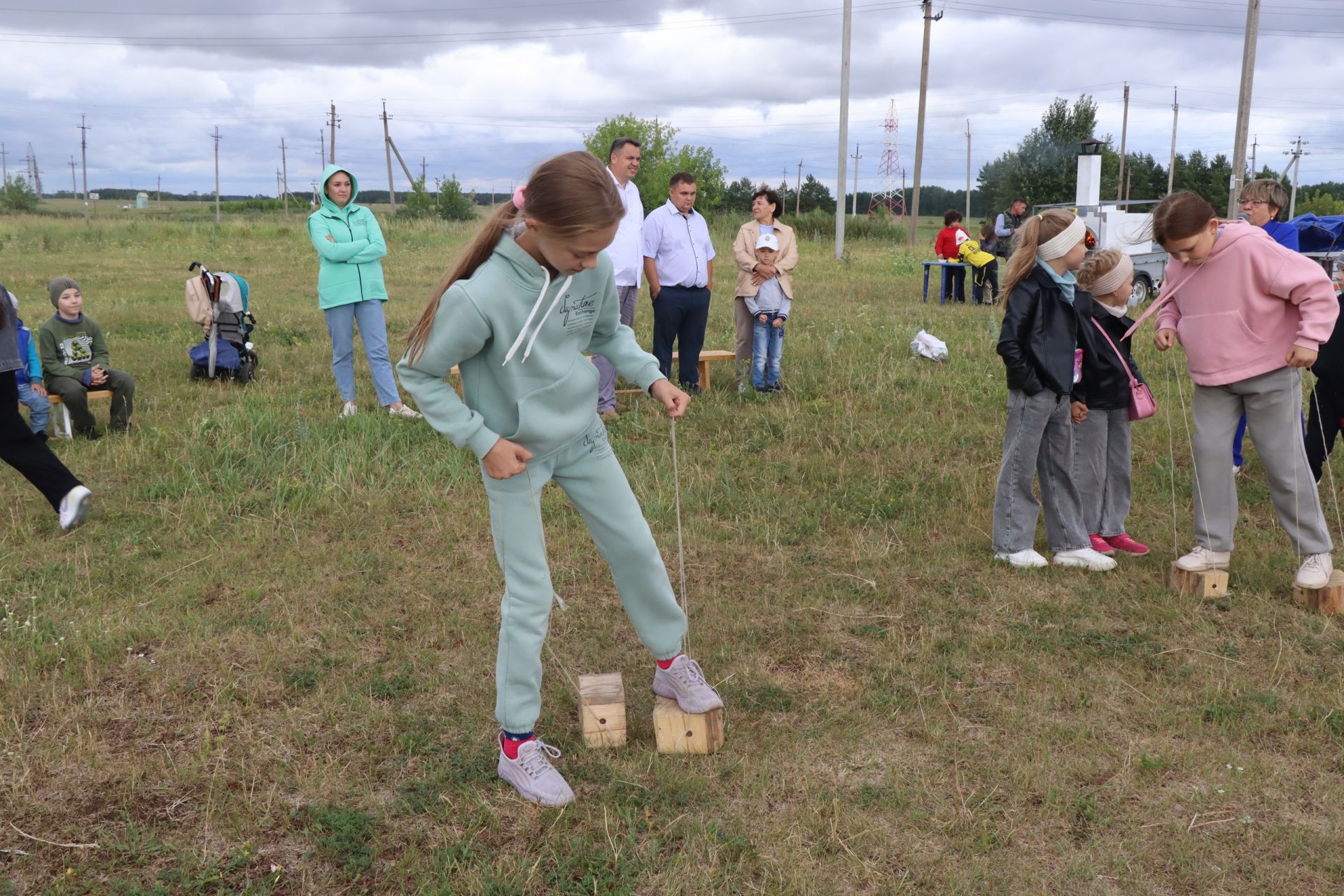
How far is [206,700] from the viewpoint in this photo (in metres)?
4.04

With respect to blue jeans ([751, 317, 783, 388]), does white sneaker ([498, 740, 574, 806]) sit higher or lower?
lower

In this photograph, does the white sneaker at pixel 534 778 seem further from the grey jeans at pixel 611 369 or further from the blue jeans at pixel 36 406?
the blue jeans at pixel 36 406

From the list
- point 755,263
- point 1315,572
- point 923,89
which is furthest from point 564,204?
point 923,89

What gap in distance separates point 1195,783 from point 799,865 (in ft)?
4.61

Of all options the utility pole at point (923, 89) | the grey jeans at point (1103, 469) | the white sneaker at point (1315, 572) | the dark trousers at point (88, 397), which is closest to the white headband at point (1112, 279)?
the grey jeans at point (1103, 469)

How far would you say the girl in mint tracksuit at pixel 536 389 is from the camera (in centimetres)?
293

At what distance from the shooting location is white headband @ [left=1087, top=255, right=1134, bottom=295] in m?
5.45

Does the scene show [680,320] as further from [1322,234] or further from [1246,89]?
[1246,89]

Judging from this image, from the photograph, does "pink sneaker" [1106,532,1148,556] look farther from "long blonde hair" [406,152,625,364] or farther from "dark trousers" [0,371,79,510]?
"dark trousers" [0,371,79,510]

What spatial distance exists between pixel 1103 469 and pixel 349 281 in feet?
18.1

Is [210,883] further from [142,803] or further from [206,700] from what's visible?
[206,700]

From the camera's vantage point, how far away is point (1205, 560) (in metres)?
5.04

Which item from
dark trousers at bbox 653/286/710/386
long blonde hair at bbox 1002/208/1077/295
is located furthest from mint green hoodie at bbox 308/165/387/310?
long blonde hair at bbox 1002/208/1077/295

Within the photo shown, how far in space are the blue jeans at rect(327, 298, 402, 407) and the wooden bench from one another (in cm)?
169
